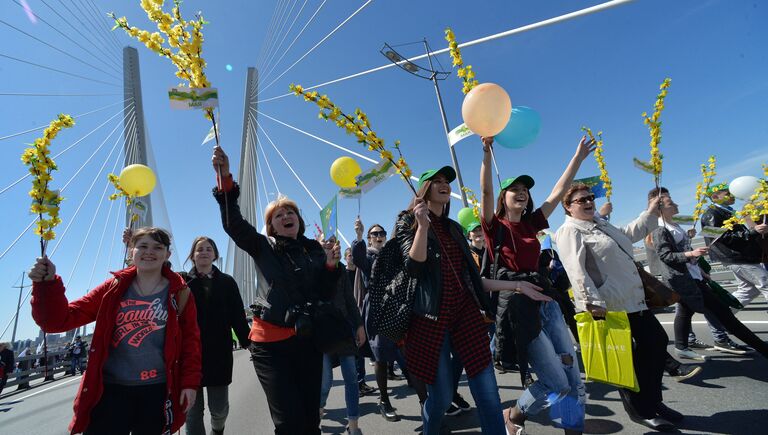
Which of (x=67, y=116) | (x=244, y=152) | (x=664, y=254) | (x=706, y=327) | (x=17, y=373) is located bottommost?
(x=17, y=373)

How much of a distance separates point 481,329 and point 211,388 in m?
2.15

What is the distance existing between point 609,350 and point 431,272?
1428 millimetres

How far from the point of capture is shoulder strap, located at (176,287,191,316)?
227 centimetres

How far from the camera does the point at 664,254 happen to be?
4.10 m

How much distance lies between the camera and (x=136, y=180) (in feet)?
16.4

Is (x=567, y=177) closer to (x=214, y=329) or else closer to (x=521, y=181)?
(x=521, y=181)

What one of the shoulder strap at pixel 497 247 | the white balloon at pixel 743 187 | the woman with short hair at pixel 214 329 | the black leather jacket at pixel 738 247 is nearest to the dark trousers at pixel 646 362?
the shoulder strap at pixel 497 247

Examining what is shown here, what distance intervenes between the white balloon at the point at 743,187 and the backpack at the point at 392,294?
577 cm

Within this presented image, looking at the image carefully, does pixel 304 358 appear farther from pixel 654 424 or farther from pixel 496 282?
pixel 654 424

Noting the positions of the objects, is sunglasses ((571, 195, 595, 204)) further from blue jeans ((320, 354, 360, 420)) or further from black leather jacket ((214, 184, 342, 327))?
blue jeans ((320, 354, 360, 420))

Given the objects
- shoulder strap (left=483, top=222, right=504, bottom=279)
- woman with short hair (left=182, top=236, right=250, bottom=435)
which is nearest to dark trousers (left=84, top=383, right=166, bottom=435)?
woman with short hair (left=182, top=236, right=250, bottom=435)

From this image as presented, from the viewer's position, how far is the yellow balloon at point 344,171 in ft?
15.5

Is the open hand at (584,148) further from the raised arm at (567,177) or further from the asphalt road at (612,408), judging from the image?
the asphalt road at (612,408)

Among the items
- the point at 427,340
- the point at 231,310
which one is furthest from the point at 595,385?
the point at 231,310
